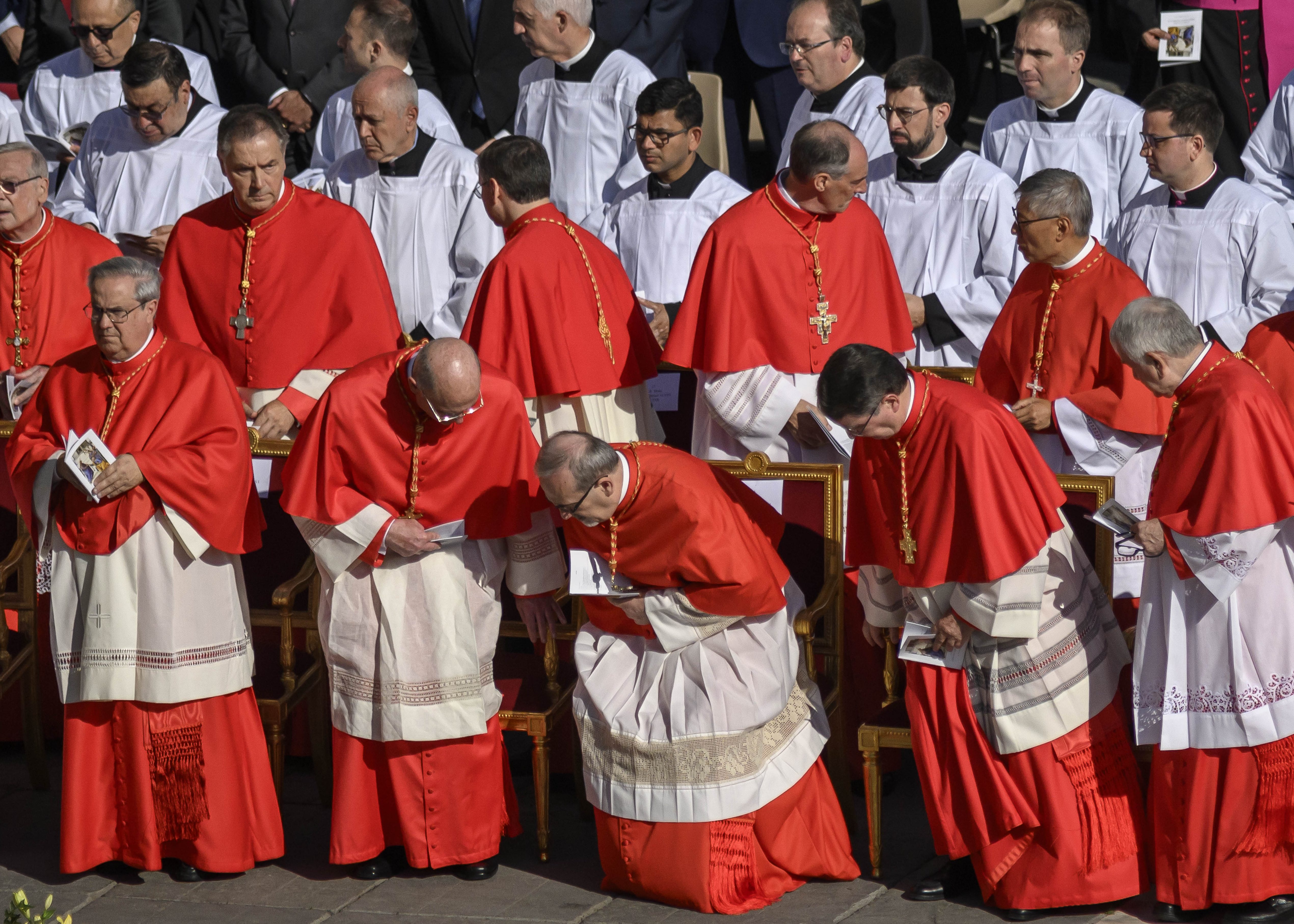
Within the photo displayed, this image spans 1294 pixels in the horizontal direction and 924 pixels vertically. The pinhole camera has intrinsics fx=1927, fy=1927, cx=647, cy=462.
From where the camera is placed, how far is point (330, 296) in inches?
274

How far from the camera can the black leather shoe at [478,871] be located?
584 centimetres

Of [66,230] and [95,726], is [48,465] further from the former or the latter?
[66,230]

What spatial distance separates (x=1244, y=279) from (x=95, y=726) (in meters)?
4.30

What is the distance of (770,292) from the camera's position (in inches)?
260

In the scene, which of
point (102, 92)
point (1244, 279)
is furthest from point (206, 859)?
point (102, 92)

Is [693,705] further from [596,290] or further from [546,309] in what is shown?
[596,290]

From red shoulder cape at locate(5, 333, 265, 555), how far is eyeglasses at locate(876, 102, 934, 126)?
297 cm

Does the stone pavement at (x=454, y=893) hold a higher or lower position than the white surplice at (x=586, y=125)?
lower

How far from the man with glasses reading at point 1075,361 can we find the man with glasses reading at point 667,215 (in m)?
1.62

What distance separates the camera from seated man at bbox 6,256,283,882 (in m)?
5.69

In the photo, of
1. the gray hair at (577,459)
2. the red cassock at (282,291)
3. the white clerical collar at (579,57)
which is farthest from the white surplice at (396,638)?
the white clerical collar at (579,57)

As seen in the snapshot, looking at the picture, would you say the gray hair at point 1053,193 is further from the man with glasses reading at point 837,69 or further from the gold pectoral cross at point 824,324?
the man with glasses reading at point 837,69

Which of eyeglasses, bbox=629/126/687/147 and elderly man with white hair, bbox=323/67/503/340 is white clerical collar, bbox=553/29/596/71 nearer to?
elderly man with white hair, bbox=323/67/503/340

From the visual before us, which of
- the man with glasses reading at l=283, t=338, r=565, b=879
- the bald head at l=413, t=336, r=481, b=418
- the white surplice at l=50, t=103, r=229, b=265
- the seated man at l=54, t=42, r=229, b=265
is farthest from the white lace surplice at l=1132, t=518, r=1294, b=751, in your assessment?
the white surplice at l=50, t=103, r=229, b=265
